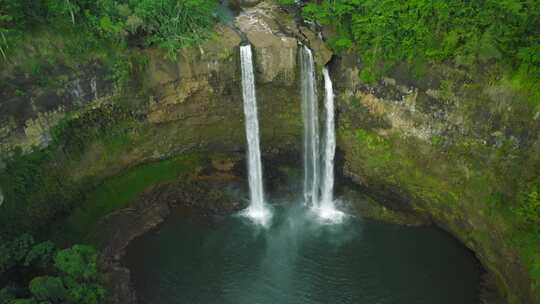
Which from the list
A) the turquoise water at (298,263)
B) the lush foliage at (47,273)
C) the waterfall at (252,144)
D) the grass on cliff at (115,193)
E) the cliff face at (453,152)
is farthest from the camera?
the waterfall at (252,144)

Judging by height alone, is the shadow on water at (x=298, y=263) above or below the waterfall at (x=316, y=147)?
below

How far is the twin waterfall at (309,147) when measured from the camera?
1916 cm

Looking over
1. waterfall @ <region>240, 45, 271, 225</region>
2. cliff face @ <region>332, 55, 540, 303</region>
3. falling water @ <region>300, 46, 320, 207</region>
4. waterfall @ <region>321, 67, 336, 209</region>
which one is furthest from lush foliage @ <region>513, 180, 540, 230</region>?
waterfall @ <region>240, 45, 271, 225</region>

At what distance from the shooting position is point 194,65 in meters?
18.5

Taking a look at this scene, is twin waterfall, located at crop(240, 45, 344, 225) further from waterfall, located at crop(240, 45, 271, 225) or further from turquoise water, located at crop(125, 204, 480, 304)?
turquoise water, located at crop(125, 204, 480, 304)

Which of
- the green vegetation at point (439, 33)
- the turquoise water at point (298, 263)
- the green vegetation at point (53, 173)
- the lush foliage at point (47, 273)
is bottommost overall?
the turquoise water at point (298, 263)

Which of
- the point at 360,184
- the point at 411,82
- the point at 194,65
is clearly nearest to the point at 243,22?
the point at 194,65

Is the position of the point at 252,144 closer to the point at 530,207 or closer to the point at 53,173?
the point at 53,173

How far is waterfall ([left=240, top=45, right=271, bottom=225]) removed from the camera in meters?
18.8

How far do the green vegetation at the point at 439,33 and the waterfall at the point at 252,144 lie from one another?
144 inches

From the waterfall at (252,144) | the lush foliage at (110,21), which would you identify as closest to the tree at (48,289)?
the lush foliage at (110,21)

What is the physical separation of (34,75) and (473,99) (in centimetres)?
1597

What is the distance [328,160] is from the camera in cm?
2094

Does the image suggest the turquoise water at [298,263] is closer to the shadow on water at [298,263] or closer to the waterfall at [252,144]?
the shadow on water at [298,263]
